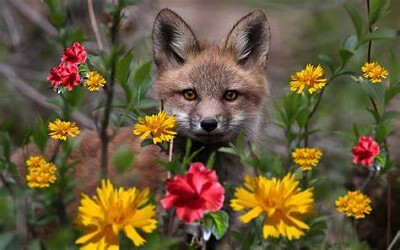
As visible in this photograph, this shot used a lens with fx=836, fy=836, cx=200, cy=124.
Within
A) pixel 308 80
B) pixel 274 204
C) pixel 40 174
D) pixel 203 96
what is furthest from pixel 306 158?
pixel 203 96

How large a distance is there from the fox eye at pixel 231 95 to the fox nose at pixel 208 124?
31 centimetres

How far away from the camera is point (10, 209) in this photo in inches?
95.4

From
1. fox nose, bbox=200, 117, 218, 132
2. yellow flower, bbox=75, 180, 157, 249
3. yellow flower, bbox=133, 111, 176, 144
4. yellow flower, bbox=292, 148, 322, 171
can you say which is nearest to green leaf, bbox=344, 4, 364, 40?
yellow flower, bbox=292, 148, 322, 171

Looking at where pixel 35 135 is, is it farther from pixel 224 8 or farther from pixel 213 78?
pixel 224 8

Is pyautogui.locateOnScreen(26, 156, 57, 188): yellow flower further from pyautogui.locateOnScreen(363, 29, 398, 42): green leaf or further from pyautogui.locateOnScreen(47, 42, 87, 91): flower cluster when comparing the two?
pyautogui.locateOnScreen(363, 29, 398, 42): green leaf

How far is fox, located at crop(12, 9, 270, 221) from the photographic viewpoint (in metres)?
3.82

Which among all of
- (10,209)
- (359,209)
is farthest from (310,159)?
(10,209)

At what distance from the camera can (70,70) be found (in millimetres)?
2809

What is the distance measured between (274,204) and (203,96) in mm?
1569

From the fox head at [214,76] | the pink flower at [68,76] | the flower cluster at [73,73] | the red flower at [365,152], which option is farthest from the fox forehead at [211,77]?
the red flower at [365,152]

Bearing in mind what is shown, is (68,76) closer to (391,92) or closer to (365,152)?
(365,152)

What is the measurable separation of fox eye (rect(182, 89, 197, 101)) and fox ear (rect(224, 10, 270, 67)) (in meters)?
0.35

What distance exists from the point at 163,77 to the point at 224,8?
594 cm

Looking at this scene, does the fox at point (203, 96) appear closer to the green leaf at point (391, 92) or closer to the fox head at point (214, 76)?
the fox head at point (214, 76)
